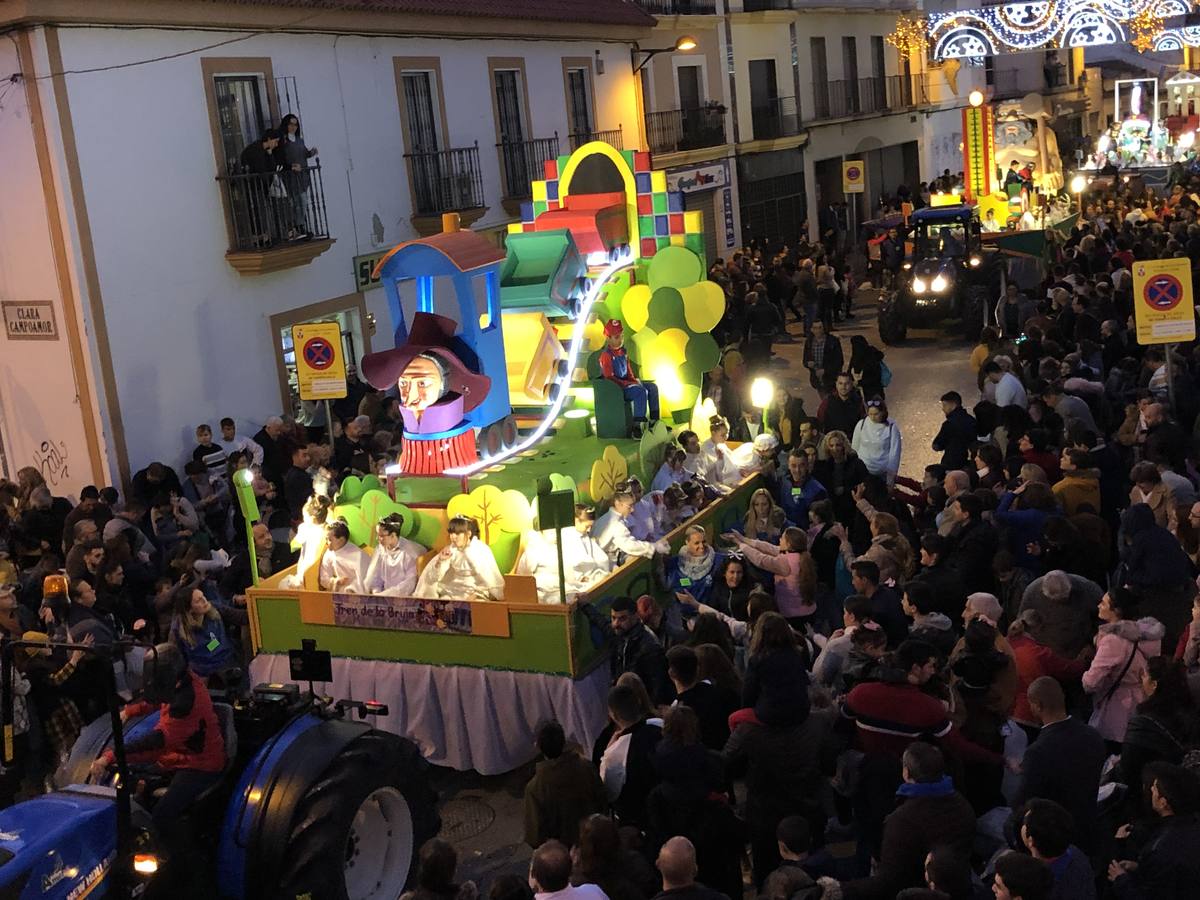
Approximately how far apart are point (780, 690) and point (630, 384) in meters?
4.71

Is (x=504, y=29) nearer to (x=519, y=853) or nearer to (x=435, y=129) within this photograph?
(x=435, y=129)

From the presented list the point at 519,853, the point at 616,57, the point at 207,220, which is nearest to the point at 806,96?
the point at 616,57

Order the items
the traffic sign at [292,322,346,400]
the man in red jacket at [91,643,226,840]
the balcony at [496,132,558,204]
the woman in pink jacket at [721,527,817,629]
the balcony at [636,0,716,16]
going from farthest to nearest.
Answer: the balcony at [636,0,716,16]
the balcony at [496,132,558,204]
the traffic sign at [292,322,346,400]
the woman in pink jacket at [721,527,817,629]
the man in red jacket at [91,643,226,840]

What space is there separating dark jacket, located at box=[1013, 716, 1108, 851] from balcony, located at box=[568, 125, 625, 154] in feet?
53.4

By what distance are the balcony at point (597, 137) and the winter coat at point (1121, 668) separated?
15317mm

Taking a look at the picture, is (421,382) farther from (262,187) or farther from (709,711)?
(262,187)

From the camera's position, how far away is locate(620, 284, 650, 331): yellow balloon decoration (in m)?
11.8

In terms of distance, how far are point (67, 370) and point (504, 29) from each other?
8.82 metres

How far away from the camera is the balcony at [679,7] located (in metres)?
26.2

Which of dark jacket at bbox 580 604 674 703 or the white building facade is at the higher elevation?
the white building facade

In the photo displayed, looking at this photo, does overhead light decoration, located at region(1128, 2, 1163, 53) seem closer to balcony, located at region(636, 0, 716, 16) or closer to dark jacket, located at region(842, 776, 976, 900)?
balcony, located at region(636, 0, 716, 16)

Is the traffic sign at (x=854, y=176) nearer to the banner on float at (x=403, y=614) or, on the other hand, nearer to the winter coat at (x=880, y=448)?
the winter coat at (x=880, y=448)

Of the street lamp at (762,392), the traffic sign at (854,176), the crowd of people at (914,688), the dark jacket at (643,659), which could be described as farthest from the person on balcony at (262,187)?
the traffic sign at (854,176)

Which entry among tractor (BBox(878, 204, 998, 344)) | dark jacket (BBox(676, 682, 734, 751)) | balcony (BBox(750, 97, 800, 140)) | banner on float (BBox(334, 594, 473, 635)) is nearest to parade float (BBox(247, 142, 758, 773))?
banner on float (BBox(334, 594, 473, 635))
